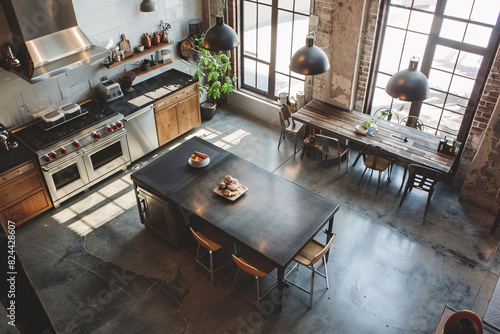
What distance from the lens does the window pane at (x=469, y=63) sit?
22.7ft

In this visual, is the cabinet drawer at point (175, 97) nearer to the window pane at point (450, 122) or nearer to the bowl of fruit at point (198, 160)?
the bowl of fruit at point (198, 160)

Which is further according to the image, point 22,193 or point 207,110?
point 207,110

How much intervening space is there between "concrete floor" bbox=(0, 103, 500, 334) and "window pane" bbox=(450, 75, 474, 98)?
65.3 inches

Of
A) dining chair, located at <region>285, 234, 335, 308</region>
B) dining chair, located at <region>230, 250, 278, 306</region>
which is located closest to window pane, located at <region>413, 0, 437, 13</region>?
dining chair, located at <region>285, 234, 335, 308</region>

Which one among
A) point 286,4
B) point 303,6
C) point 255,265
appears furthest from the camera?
point 286,4

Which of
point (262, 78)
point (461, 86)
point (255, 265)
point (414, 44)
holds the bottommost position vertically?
point (255, 265)

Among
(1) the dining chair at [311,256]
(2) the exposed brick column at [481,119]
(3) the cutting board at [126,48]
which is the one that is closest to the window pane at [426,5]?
(2) the exposed brick column at [481,119]

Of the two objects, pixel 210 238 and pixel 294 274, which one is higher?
pixel 210 238

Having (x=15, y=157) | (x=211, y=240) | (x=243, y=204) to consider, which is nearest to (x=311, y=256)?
(x=243, y=204)

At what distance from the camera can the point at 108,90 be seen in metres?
7.85

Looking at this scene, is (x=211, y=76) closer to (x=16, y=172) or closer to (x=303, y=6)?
(x=303, y=6)

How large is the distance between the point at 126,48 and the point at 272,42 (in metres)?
2.91

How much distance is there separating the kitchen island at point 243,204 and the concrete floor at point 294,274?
0.31m

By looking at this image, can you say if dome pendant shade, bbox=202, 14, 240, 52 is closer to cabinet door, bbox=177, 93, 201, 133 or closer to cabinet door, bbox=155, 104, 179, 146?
cabinet door, bbox=155, 104, 179, 146
